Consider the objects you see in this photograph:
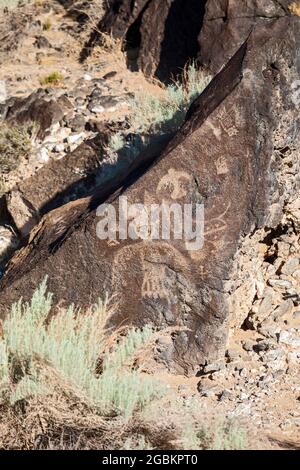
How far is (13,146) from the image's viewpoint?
29.0ft

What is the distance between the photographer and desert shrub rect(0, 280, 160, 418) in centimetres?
477

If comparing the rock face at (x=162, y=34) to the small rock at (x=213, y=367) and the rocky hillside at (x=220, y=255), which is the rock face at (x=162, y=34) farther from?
the small rock at (x=213, y=367)

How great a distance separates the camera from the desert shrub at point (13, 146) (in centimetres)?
871

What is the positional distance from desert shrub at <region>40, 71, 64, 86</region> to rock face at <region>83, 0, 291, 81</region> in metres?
0.78

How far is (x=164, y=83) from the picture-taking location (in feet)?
31.3

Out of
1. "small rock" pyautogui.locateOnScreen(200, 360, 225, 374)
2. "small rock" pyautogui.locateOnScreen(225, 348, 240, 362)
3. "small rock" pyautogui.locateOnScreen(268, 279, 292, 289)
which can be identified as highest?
A: "small rock" pyautogui.locateOnScreen(268, 279, 292, 289)

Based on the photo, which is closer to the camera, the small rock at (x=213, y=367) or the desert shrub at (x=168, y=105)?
the small rock at (x=213, y=367)

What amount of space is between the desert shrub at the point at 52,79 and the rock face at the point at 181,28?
0.78 m

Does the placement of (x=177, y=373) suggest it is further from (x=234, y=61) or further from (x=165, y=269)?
(x=234, y=61)

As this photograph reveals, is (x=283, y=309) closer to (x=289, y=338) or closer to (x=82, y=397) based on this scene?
(x=289, y=338)

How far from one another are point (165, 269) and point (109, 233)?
386mm

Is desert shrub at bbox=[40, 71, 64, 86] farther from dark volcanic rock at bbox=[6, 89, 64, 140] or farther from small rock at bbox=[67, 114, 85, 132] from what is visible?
small rock at bbox=[67, 114, 85, 132]

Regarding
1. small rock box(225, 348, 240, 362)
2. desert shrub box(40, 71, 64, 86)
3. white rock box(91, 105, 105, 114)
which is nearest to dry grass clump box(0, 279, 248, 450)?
small rock box(225, 348, 240, 362)

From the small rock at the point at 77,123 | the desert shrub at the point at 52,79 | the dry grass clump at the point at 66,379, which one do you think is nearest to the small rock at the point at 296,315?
the dry grass clump at the point at 66,379
